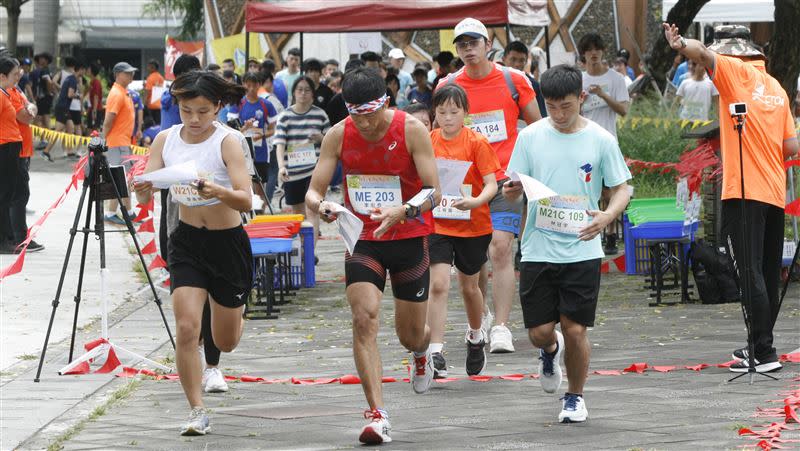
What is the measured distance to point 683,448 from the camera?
6.55 metres

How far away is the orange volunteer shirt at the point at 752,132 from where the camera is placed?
848 cm

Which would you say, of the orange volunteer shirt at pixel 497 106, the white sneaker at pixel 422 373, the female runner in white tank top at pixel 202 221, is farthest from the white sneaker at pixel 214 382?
the orange volunteer shirt at pixel 497 106

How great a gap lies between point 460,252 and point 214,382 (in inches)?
64.8

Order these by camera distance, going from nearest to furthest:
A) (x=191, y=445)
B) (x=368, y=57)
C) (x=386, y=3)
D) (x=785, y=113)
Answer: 1. (x=191, y=445)
2. (x=785, y=113)
3. (x=386, y=3)
4. (x=368, y=57)

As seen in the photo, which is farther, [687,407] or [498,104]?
[498,104]

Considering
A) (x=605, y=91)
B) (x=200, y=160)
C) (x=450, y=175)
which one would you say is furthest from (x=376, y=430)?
Answer: (x=605, y=91)

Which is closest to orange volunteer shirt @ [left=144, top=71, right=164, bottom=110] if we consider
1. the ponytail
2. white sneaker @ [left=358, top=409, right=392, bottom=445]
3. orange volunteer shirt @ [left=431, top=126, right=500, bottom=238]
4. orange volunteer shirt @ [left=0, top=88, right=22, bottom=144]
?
orange volunteer shirt @ [left=0, top=88, right=22, bottom=144]

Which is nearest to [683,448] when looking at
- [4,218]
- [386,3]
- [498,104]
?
[498,104]

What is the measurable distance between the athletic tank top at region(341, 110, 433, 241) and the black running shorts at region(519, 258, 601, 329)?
62 cm

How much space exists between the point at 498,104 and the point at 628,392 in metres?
2.44

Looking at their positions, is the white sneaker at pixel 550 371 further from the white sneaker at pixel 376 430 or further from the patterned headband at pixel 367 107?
the patterned headband at pixel 367 107

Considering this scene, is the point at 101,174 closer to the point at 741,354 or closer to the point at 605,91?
the point at 741,354

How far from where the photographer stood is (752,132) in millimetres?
8523

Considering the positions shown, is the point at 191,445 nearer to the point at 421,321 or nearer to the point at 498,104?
the point at 421,321
